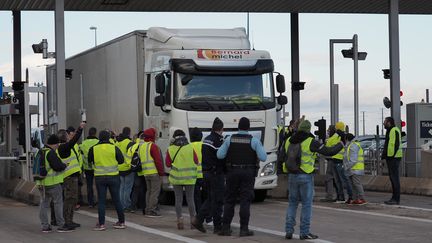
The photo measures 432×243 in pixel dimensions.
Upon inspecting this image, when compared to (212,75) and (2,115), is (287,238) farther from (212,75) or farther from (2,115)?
(2,115)

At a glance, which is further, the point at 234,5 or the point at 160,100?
the point at 234,5

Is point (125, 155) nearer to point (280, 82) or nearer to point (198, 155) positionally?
point (198, 155)

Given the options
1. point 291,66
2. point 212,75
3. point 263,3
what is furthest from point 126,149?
point 291,66

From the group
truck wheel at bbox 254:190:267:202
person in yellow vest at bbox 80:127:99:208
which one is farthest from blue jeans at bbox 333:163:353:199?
person in yellow vest at bbox 80:127:99:208

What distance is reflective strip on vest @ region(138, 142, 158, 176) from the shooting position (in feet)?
61.7

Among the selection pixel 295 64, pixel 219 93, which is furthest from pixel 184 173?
pixel 295 64

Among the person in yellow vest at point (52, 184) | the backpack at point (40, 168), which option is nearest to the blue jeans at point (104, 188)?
the person in yellow vest at point (52, 184)

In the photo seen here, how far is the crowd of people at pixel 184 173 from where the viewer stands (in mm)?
14500

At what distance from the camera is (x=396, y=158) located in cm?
2098

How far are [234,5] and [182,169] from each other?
1569 centimetres

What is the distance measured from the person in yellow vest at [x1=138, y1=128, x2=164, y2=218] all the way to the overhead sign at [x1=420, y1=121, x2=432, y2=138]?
11870mm

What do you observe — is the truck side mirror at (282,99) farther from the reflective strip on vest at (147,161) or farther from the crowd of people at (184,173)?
the reflective strip on vest at (147,161)

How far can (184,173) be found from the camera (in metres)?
16.0

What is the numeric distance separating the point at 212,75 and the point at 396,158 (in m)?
4.73
